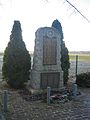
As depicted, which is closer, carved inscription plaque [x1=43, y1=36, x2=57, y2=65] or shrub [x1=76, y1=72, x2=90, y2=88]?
carved inscription plaque [x1=43, y1=36, x2=57, y2=65]

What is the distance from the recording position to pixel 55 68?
15242 millimetres

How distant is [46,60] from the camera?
1498 cm

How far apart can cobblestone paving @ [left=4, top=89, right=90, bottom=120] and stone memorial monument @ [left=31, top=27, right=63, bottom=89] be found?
2.06m

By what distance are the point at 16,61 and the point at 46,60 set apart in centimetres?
207

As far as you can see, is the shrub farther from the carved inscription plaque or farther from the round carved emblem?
the round carved emblem

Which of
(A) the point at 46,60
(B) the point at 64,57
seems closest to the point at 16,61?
(A) the point at 46,60

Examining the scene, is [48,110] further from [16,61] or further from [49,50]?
[16,61]

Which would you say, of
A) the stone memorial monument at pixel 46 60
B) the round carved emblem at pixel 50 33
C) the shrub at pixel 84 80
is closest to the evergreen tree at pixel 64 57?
the shrub at pixel 84 80

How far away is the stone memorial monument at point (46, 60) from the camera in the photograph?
14.8 m

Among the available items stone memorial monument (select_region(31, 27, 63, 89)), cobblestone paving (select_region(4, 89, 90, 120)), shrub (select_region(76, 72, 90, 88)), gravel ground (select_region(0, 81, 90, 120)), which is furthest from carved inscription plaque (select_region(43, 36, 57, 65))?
cobblestone paving (select_region(4, 89, 90, 120))

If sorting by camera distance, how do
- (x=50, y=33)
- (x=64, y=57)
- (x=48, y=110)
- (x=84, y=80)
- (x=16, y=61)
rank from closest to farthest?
(x=48, y=110) → (x=50, y=33) → (x=16, y=61) → (x=84, y=80) → (x=64, y=57)

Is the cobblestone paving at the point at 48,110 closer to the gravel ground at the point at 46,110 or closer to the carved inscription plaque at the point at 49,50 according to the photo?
the gravel ground at the point at 46,110

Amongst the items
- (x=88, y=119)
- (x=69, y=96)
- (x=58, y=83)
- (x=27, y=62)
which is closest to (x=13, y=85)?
(x=27, y=62)

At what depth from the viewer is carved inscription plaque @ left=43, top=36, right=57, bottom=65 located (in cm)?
1492
